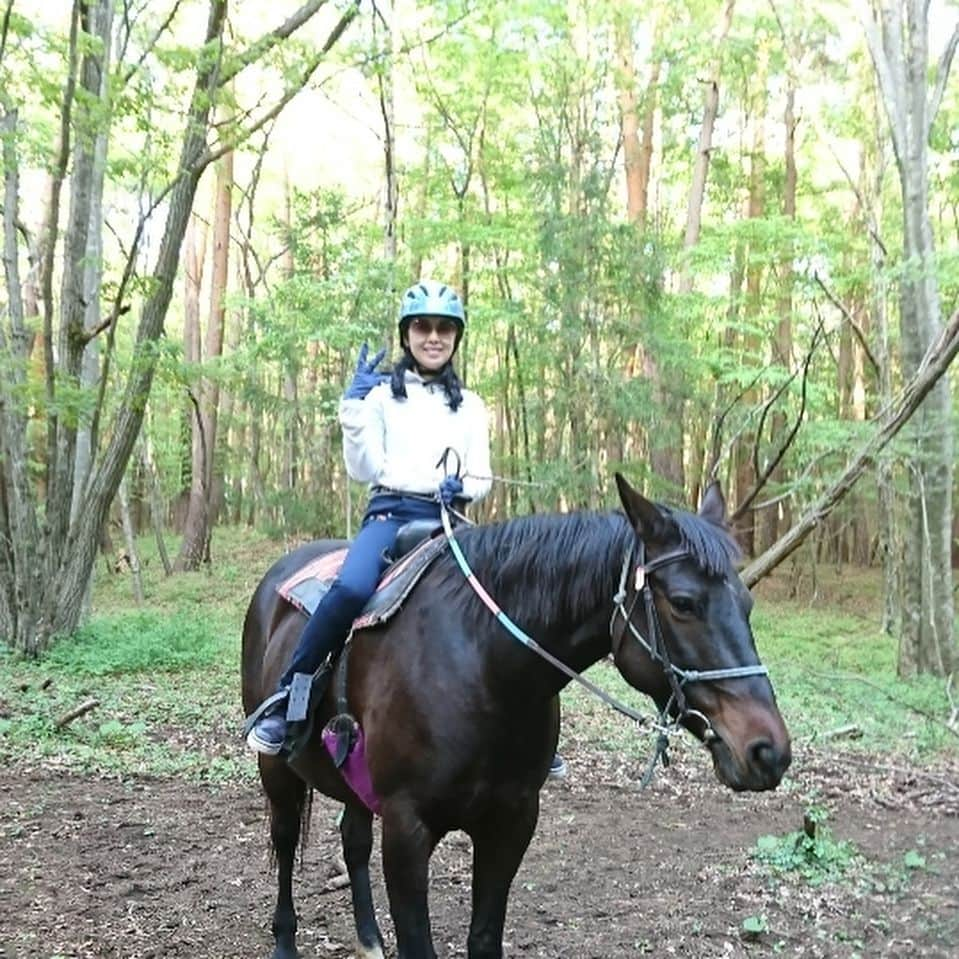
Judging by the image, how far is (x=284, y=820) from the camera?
13.7ft

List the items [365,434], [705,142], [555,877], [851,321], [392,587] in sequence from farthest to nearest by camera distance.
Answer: [705,142], [851,321], [555,877], [365,434], [392,587]

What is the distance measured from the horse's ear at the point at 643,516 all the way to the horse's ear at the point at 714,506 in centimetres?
34

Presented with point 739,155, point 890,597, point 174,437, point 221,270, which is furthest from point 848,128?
point 174,437

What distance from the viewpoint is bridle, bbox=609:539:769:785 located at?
235 centimetres

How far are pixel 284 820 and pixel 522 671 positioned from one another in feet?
6.45

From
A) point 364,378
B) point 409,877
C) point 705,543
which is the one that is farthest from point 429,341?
point 409,877

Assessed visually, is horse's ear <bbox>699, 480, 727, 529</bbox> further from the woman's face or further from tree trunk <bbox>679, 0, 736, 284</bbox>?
tree trunk <bbox>679, 0, 736, 284</bbox>

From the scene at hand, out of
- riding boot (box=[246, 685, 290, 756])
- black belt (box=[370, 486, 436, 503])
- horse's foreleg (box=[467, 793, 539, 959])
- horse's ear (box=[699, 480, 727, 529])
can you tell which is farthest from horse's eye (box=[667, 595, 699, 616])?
riding boot (box=[246, 685, 290, 756])

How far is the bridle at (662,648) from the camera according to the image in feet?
7.70

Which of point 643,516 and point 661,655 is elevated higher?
→ point 643,516

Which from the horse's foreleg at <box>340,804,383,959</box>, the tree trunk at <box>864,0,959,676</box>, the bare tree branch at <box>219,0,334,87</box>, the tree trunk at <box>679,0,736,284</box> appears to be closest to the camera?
the horse's foreleg at <box>340,804,383,959</box>

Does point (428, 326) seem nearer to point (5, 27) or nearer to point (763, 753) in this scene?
point (763, 753)

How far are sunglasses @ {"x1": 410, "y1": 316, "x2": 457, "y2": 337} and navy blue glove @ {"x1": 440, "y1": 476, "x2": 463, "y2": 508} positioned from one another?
59 cm

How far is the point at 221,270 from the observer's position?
2069cm
